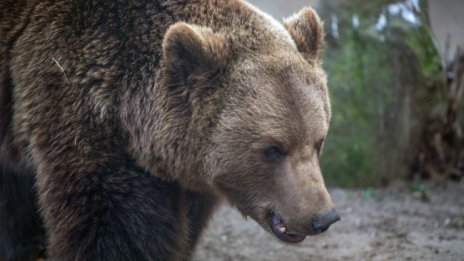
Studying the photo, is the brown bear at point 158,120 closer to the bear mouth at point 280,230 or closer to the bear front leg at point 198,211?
the bear mouth at point 280,230

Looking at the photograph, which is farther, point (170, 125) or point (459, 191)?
point (459, 191)

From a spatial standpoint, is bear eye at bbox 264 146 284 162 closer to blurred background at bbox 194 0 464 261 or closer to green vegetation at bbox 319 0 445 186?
blurred background at bbox 194 0 464 261

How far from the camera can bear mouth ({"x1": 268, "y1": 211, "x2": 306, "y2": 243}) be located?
4.40m

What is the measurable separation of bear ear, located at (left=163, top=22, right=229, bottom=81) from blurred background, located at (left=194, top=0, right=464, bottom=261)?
2886 mm

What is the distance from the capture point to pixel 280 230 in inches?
174

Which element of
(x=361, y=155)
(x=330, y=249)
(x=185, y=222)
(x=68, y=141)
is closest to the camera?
(x=68, y=141)

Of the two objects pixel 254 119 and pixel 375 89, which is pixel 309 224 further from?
pixel 375 89

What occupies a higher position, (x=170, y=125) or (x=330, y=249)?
(x=170, y=125)

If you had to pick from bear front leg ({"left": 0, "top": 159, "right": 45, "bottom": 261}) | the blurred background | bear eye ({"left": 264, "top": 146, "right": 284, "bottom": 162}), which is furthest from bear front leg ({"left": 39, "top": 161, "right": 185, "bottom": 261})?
the blurred background

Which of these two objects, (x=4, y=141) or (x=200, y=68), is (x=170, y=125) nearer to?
(x=200, y=68)

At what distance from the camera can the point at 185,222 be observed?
4719mm

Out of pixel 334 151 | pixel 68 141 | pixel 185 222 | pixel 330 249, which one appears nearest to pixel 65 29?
pixel 68 141

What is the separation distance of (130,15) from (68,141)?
2.94ft

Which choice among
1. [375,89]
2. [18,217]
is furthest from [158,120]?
[375,89]
